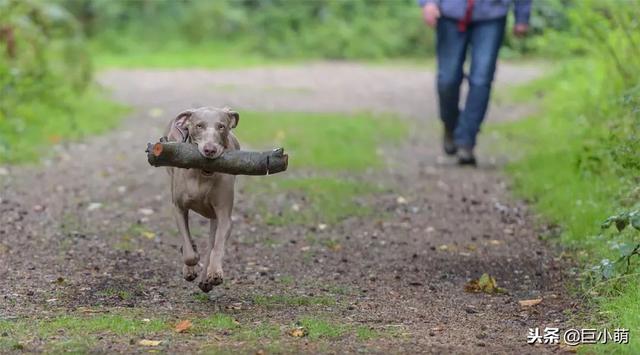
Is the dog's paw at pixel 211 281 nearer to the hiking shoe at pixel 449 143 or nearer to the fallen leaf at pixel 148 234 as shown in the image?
the fallen leaf at pixel 148 234

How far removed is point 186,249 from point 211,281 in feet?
0.90

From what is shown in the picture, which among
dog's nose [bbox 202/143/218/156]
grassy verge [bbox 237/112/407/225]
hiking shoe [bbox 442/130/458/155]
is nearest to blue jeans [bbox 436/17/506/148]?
hiking shoe [bbox 442/130/458/155]

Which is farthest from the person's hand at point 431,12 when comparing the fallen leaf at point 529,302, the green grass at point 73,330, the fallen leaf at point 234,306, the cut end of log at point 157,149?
the green grass at point 73,330

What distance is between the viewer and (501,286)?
21.8 ft

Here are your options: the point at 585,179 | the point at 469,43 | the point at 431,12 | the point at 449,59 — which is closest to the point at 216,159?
the point at 585,179

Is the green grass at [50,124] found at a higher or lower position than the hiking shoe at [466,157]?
higher

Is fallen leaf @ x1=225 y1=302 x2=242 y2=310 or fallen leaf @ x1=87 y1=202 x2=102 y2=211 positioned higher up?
fallen leaf @ x1=87 y1=202 x2=102 y2=211

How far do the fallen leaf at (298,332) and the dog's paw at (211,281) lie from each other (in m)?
0.71

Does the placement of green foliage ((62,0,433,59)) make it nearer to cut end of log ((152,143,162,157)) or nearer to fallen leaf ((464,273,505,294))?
fallen leaf ((464,273,505,294))

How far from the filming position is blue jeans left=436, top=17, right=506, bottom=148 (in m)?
10.7

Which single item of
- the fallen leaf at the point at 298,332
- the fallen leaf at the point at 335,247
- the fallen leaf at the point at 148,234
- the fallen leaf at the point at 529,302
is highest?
the fallen leaf at the point at 148,234

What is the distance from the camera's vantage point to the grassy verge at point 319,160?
8939mm

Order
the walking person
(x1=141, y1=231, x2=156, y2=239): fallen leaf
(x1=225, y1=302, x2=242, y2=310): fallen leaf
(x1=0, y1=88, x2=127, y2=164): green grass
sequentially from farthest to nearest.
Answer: (x1=0, y1=88, x2=127, y2=164): green grass, the walking person, (x1=141, y1=231, x2=156, y2=239): fallen leaf, (x1=225, y1=302, x2=242, y2=310): fallen leaf

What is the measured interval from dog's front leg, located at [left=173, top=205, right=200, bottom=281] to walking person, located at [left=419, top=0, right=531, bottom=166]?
16.3ft
